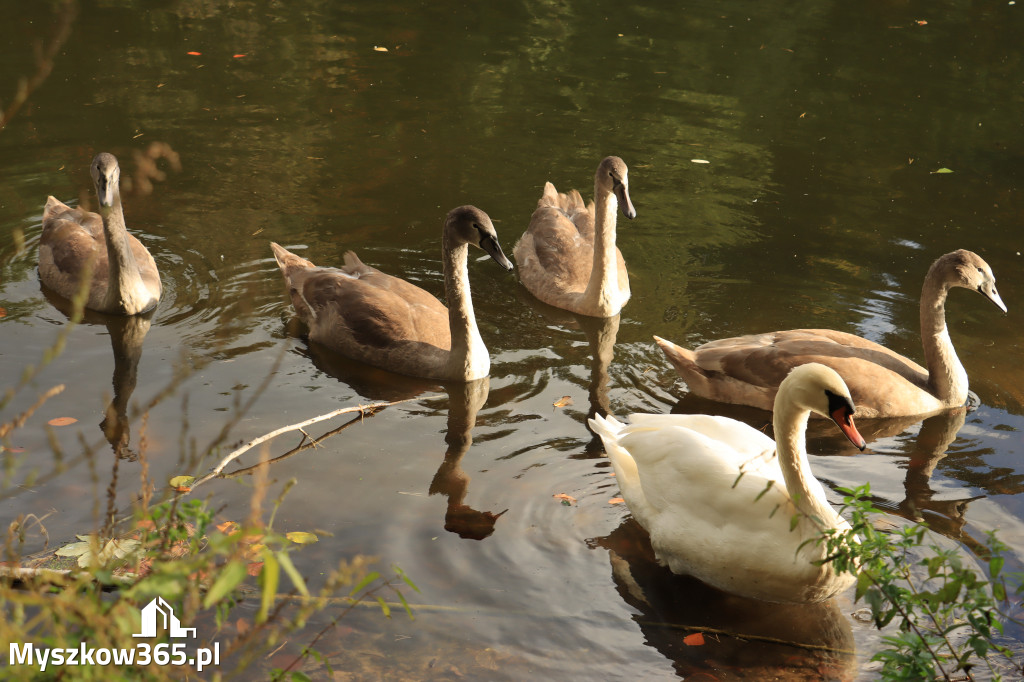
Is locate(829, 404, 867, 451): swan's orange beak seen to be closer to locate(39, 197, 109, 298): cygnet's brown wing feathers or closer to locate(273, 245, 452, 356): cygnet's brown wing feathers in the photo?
locate(273, 245, 452, 356): cygnet's brown wing feathers

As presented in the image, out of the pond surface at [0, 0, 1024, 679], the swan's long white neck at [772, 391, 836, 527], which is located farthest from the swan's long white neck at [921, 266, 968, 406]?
Result: the swan's long white neck at [772, 391, 836, 527]

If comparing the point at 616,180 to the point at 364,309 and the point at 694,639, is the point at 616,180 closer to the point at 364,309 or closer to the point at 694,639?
the point at 364,309

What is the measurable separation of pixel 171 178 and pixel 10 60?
4825mm

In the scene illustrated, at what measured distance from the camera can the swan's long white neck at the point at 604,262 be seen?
29.2 feet

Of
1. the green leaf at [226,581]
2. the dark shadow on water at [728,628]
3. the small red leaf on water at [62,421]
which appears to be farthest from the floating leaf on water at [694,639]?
the small red leaf on water at [62,421]

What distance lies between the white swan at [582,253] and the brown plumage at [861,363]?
134 cm

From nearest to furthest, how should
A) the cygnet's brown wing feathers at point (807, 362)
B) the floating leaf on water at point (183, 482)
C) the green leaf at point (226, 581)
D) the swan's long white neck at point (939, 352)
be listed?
the green leaf at point (226, 581), the floating leaf on water at point (183, 482), the cygnet's brown wing feathers at point (807, 362), the swan's long white neck at point (939, 352)

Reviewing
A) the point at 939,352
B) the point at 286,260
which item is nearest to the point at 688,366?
the point at 939,352

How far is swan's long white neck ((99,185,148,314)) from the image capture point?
A: 26.7ft

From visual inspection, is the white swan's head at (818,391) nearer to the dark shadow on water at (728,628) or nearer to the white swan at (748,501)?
the white swan at (748,501)

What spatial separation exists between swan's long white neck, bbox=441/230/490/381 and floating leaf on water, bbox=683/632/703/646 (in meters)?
3.11

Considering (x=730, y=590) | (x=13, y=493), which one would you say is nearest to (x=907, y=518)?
(x=730, y=590)

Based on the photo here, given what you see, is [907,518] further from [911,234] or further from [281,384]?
[911,234]

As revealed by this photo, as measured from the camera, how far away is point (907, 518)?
6293 mm
